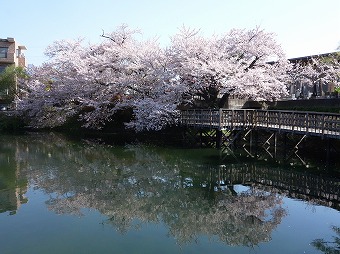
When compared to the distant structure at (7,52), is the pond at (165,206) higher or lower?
lower

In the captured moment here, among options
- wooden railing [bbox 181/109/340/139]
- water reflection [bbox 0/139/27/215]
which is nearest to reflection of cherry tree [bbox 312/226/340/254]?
wooden railing [bbox 181/109/340/139]

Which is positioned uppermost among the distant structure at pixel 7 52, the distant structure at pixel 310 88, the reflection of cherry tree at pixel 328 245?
the distant structure at pixel 7 52

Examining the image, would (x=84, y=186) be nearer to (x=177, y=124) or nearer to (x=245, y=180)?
(x=245, y=180)

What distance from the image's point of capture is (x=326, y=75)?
26.8m

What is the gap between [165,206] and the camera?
442 inches

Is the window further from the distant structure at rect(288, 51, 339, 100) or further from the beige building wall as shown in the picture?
the distant structure at rect(288, 51, 339, 100)

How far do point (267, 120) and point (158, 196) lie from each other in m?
10.8

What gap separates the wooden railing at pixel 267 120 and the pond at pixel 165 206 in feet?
7.39

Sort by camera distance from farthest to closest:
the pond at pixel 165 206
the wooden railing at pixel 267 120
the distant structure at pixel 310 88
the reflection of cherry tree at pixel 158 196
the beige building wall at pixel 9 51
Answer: the beige building wall at pixel 9 51
the distant structure at pixel 310 88
the wooden railing at pixel 267 120
the reflection of cherry tree at pixel 158 196
the pond at pixel 165 206

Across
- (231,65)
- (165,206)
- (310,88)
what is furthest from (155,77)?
(165,206)

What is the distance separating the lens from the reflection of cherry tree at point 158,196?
9.48m

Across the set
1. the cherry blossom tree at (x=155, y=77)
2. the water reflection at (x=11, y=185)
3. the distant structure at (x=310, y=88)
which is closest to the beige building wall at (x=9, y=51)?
the cherry blossom tree at (x=155, y=77)

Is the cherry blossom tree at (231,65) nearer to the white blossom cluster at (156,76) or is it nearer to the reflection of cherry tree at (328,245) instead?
the white blossom cluster at (156,76)

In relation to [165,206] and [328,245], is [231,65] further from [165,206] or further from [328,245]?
[328,245]
